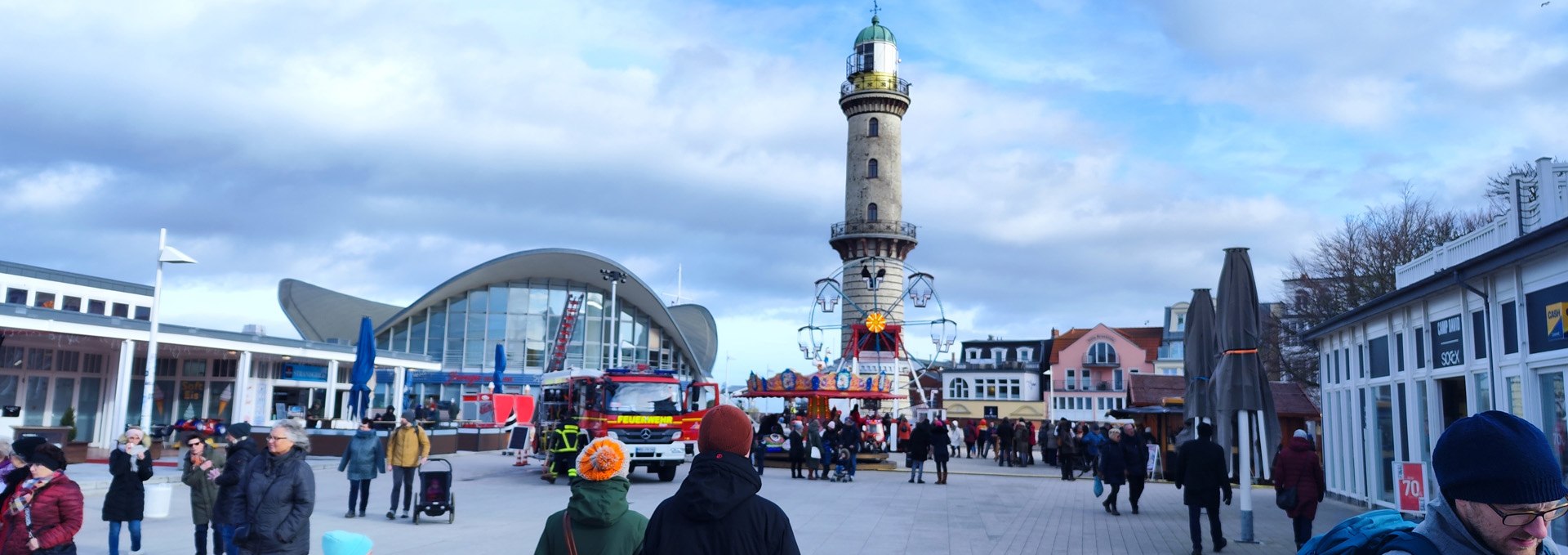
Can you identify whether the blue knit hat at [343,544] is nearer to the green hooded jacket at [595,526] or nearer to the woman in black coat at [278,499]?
the green hooded jacket at [595,526]

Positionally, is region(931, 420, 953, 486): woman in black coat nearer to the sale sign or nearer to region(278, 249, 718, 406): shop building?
the sale sign

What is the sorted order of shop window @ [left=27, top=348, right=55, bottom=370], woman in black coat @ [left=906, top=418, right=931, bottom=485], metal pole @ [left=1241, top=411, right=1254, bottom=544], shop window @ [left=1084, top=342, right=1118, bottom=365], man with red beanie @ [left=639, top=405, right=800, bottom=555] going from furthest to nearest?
1. shop window @ [left=1084, top=342, right=1118, bottom=365]
2. shop window @ [left=27, top=348, right=55, bottom=370]
3. woman in black coat @ [left=906, top=418, right=931, bottom=485]
4. metal pole @ [left=1241, top=411, right=1254, bottom=544]
5. man with red beanie @ [left=639, top=405, right=800, bottom=555]

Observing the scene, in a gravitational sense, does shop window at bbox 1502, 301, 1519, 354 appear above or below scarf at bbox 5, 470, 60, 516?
above

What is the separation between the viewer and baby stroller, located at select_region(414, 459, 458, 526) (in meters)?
14.7

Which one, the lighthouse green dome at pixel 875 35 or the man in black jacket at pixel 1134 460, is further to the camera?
the lighthouse green dome at pixel 875 35

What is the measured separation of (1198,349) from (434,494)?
476 inches

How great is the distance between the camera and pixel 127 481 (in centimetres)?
1025

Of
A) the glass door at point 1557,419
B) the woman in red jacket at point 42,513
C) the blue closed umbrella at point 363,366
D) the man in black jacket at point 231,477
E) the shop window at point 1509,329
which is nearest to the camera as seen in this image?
the woman in red jacket at point 42,513

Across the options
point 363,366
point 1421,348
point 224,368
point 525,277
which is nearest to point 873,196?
point 525,277

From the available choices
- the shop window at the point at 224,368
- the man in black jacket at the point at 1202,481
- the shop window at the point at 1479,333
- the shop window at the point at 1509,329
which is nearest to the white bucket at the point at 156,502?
the man in black jacket at the point at 1202,481

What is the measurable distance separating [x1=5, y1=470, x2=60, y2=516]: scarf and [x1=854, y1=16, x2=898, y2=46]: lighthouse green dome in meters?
65.0

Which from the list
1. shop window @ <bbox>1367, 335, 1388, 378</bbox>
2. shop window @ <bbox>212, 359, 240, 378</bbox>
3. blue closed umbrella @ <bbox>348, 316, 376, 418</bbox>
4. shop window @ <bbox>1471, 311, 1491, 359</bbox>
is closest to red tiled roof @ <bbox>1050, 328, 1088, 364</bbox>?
shop window @ <bbox>212, 359, 240, 378</bbox>

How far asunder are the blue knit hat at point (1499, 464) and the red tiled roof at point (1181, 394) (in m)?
23.9

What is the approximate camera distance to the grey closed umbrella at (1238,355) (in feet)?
45.7
